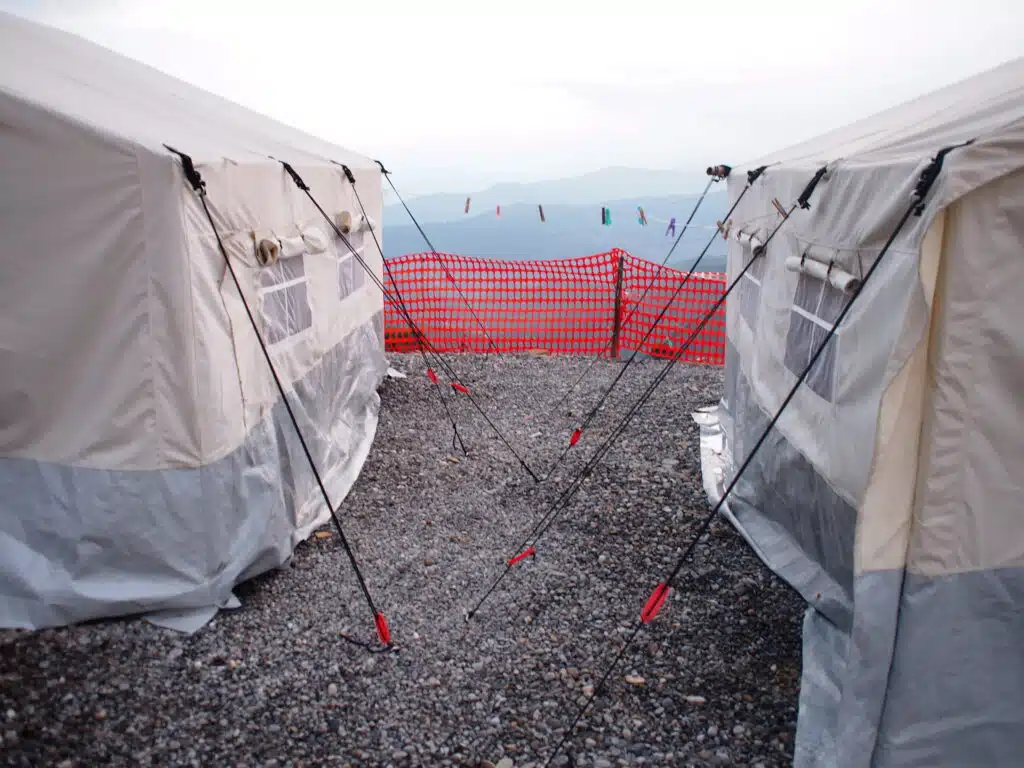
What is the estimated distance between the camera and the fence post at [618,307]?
35.2 ft

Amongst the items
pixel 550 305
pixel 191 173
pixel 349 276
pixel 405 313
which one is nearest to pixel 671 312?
pixel 550 305

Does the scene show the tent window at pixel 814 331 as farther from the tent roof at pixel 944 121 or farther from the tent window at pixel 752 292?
the tent window at pixel 752 292

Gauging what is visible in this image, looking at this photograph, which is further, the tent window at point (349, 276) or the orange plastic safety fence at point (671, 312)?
the orange plastic safety fence at point (671, 312)

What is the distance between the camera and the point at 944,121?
10.8ft

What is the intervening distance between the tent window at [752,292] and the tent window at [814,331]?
1140mm

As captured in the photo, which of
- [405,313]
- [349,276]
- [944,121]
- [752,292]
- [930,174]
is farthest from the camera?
[349,276]

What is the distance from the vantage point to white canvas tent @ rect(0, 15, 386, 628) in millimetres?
3564

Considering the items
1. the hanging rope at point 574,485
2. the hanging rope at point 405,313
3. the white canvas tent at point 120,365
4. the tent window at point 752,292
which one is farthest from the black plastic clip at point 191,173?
the tent window at point 752,292

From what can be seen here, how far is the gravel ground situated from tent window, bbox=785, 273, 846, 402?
1.34 m

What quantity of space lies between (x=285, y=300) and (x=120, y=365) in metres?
1.56

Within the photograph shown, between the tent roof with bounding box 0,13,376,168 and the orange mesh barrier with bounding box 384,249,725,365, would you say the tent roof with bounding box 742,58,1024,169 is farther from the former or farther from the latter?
the orange mesh barrier with bounding box 384,249,725,365

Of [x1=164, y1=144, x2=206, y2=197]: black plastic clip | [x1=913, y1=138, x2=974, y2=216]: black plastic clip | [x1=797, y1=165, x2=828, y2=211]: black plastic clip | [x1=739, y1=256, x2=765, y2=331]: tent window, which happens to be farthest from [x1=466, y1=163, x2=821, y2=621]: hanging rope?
[x1=164, y1=144, x2=206, y2=197]: black plastic clip

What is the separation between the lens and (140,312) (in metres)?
3.67

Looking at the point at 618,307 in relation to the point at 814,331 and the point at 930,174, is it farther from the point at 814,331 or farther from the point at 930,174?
the point at 930,174
